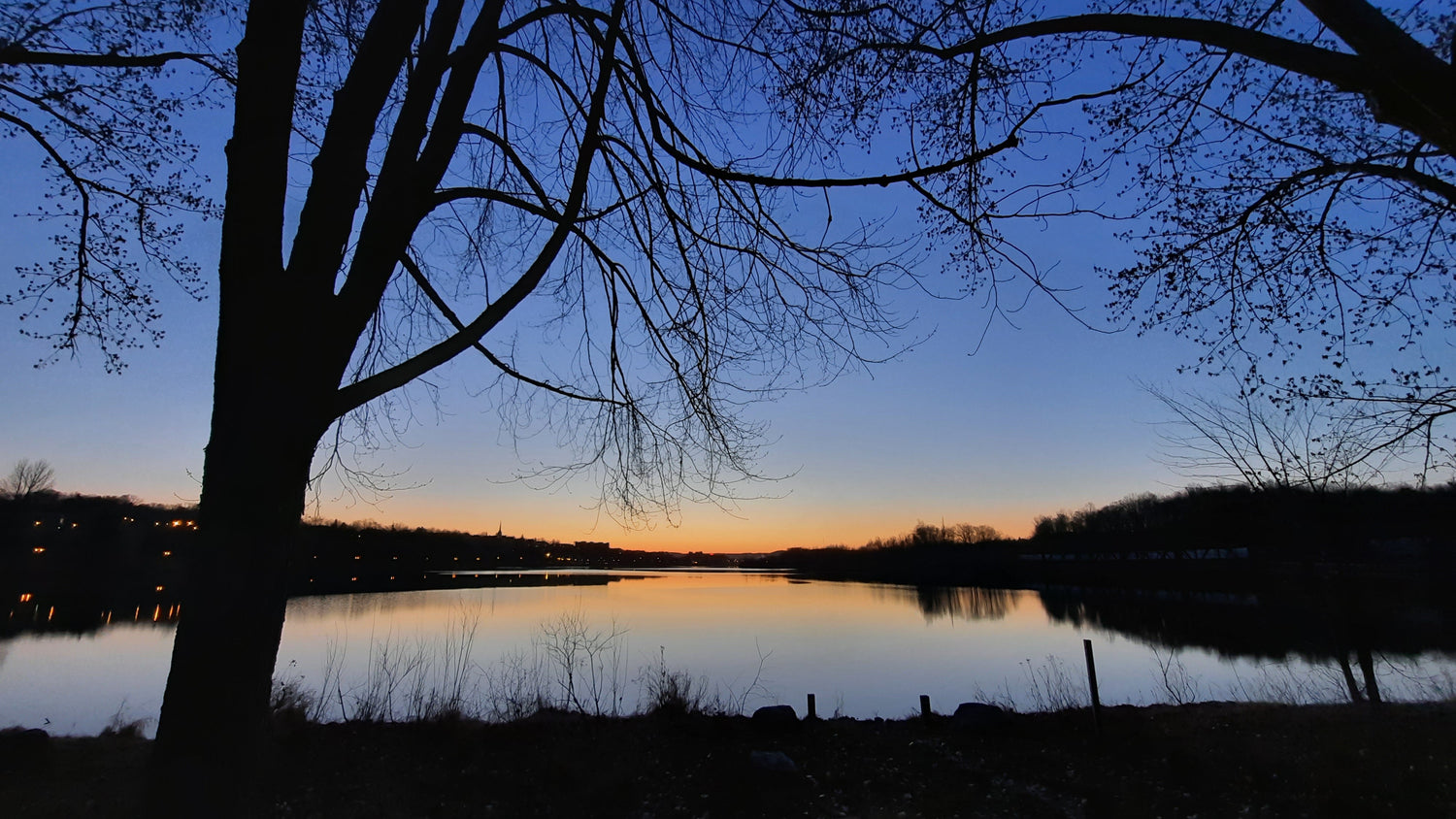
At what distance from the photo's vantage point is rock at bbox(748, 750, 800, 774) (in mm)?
6141

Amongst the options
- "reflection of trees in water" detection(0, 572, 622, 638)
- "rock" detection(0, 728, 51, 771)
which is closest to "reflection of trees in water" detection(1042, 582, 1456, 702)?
"rock" detection(0, 728, 51, 771)

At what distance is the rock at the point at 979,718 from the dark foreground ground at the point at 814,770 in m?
0.07

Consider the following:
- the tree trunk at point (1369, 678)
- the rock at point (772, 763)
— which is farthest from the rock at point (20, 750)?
the tree trunk at point (1369, 678)

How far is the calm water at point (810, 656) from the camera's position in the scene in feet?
41.8

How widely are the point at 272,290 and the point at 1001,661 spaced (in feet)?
73.9

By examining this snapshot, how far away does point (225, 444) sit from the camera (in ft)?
6.69

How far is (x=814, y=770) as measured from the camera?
20.9 ft

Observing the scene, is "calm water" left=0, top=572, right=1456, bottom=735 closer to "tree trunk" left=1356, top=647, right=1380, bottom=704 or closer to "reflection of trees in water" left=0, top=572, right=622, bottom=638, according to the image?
"reflection of trees in water" left=0, top=572, right=622, bottom=638

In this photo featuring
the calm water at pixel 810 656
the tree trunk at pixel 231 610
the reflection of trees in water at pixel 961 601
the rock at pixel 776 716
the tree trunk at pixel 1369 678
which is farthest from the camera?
the reflection of trees in water at pixel 961 601

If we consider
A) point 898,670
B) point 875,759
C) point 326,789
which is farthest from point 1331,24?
point 898,670

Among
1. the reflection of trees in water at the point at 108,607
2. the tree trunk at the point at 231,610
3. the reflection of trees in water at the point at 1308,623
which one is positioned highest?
the tree trunk at the point at 231,610

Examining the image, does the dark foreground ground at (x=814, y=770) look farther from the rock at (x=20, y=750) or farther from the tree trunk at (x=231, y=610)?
the tree trunk at (x=231, y=610)

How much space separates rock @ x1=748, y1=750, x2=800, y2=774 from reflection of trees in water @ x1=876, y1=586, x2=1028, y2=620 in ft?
99.4

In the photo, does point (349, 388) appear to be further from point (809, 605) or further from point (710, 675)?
point (809, 605)
